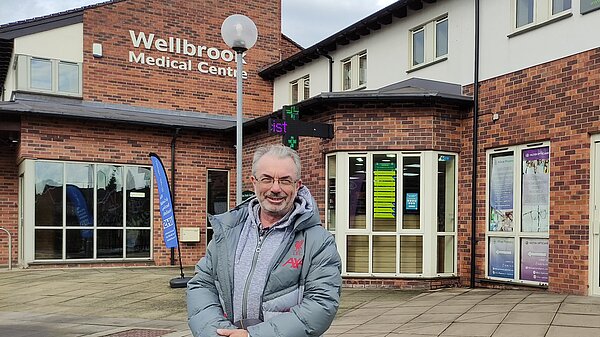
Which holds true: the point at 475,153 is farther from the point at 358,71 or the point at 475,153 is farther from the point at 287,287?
the point at 287,287

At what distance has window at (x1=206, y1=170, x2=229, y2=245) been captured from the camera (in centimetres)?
1553

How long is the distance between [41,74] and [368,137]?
29.7 ft

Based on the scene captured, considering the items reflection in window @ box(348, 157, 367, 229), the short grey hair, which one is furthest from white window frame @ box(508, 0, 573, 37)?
the short grey hair

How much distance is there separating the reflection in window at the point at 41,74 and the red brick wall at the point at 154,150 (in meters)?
1.82

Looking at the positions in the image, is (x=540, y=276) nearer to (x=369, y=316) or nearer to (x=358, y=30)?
(x=369, y=316)

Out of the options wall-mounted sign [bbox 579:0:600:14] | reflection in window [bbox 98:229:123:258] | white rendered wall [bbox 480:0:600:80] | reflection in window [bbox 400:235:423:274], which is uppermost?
wall-mounted sign [bbox 579:0:600:14]

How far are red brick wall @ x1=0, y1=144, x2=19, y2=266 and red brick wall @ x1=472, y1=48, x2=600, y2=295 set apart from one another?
1171cm

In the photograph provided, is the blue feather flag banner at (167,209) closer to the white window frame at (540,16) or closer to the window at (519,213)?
the window at (519,213)

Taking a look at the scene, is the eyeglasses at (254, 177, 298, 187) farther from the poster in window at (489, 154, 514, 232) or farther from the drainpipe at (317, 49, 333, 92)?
the drainpipe at (317, 49, 333, 92)

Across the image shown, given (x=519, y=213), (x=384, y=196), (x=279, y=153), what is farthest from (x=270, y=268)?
(x=384, y=196)

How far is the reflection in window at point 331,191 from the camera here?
418 inches

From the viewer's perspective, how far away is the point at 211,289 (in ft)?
8.86

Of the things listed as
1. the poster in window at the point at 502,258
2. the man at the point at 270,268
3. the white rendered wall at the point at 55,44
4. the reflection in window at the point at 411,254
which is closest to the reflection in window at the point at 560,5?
the poster in window at the point at 502,258

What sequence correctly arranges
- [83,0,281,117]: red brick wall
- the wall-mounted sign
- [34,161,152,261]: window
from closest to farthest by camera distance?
the wall-mounted sign, [34,161,152,261]: window, [83,0,281,117]: red brick wall
